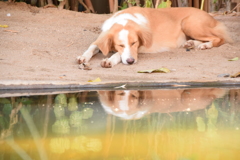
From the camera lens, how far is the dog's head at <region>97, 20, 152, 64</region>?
185 inches

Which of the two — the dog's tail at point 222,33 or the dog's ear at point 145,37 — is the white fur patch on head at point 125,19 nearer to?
the dog's ear at point 145,37

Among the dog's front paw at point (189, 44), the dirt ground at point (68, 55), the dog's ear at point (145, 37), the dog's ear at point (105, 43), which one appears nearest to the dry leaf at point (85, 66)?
the dirt ground at point (68, 55)

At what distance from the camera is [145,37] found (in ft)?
16.6

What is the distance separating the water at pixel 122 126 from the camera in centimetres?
174

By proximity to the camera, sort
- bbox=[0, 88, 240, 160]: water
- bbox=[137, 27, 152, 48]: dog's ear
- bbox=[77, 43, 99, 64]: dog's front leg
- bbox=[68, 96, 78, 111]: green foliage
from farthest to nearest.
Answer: bbox=[137, 27, 152, 48]: dog's ear → bbox=[77, 43, 99, 64]: dog's front leg → bbox=[68, 96, 78, 111]: green foliage → bbox=[0, 88, 240, 160]: water

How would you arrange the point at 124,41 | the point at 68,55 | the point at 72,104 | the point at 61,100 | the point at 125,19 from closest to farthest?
the point at 72,104 < the point at 61,100 < the point at 124,41 < the point at 68,55 < the point at 125,19

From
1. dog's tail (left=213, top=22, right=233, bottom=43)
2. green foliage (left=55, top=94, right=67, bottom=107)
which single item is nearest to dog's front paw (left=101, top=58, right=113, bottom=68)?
green foliage (left=55, top=94, right=67, bottom=107)

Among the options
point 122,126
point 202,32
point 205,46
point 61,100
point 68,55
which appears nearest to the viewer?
point 122,126

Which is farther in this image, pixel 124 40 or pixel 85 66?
pixel 124 40

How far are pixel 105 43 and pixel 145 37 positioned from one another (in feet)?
1.80

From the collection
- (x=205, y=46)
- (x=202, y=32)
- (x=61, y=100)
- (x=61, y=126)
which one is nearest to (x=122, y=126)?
(x=61, y=126)

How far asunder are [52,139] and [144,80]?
5.76 feet

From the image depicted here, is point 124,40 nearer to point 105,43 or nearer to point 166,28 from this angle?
point 105,43

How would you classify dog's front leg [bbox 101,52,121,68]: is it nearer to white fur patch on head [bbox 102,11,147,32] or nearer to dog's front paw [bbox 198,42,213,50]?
white fur patch on head [bbox 102,11,147,32]
